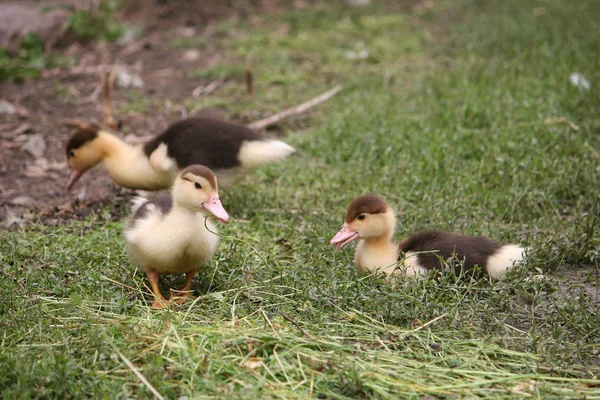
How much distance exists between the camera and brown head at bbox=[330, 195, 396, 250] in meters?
4.49

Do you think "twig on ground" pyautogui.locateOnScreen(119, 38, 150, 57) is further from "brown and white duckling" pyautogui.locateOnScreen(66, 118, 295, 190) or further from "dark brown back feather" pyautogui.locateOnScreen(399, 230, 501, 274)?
"dark brown back feather" pyautogui.locateOnScreen(399, 230, 501, 274)

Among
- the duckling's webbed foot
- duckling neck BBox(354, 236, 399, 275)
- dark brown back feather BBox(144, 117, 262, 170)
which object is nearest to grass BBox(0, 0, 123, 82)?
dark brown back feather BBox(144, 117, 262, 170)

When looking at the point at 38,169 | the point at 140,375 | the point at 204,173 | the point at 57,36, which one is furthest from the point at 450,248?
the point at 57,36

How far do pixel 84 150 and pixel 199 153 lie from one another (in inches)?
48.0

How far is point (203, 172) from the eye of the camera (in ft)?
13.9

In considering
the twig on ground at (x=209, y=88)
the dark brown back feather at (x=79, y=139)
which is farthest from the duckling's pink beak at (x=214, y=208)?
the twig on ground at (x=209, y=88)

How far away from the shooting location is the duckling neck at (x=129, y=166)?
6.05 m

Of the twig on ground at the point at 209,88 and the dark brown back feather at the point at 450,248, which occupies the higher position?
the dark brown back feather at the point at 450,248

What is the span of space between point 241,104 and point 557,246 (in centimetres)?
451

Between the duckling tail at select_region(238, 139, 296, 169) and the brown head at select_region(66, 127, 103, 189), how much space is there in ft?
4.48

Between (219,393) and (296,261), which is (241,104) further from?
(219,393)

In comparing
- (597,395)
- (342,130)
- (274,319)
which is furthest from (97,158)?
(597,395)

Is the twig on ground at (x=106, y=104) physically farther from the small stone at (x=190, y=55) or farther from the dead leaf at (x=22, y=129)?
the small stone at (x=190, y=55)

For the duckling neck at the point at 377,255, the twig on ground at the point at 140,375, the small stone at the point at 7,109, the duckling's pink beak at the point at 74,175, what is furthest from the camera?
the small stone at the point at 7,109
